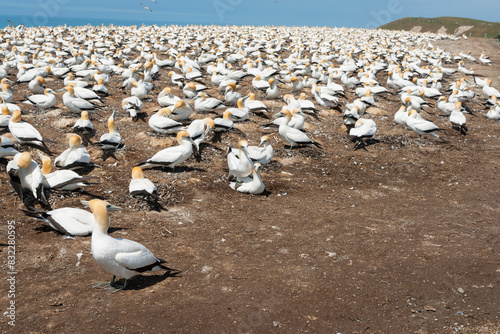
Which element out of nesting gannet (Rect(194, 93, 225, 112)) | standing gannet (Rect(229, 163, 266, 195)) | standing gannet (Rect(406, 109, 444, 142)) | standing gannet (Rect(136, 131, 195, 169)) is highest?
standing gannet (Rect(406, 109, 444, 142))

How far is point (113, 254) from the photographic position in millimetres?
4609

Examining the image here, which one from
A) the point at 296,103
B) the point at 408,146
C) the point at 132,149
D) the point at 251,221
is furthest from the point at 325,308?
the point at 296,103

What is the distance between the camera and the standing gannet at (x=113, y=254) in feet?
15.1

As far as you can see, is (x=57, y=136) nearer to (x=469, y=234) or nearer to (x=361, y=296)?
(x=361, y=296)

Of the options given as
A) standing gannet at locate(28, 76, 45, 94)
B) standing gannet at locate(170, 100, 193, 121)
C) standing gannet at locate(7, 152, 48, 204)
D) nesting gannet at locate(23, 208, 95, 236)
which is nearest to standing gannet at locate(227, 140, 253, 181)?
nesting gannet at locate(23, 208, 95, 236)

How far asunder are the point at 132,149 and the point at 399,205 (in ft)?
23.4

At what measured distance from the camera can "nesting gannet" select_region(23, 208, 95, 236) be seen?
5934 mm

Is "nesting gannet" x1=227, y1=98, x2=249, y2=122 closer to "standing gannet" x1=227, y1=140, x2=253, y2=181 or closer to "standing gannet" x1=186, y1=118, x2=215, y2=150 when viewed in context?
"standing gannet" x1=186, y1=118, x2=215, y2=150

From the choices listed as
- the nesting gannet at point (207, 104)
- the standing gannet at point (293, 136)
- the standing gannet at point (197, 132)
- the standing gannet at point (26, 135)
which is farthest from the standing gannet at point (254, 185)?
the nesting gannet at point (207, 104)

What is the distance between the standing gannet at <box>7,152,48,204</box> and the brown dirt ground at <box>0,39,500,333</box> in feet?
1.20

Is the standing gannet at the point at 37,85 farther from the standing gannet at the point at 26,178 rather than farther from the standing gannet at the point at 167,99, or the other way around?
the standing gannet at the point at 26,178

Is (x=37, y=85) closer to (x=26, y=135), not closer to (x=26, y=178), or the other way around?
(x=26, y=135)

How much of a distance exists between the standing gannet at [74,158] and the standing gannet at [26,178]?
1.28 meters

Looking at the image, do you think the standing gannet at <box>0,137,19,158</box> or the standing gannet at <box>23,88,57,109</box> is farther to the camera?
the standing gannet at <box>23,88,57,109</box>
